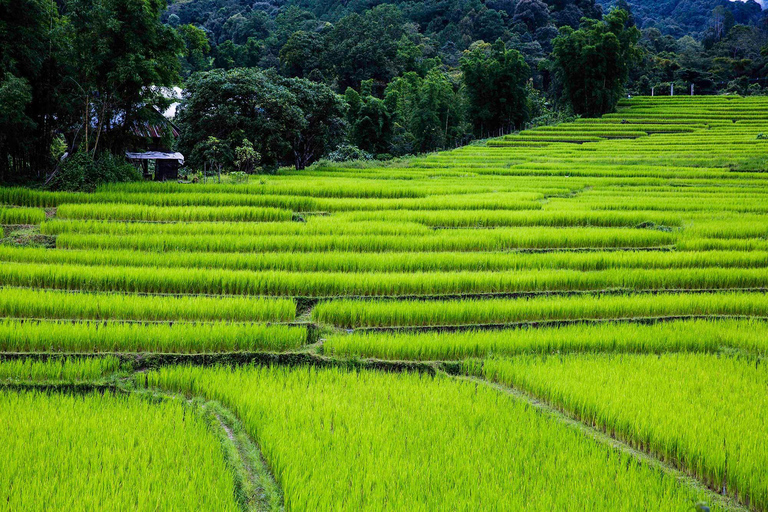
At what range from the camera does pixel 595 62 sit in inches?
1638

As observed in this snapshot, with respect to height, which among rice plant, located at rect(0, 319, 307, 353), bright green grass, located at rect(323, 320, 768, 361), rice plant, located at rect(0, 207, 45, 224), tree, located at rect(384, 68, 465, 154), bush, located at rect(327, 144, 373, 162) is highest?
tree, located at rect(384, 68, 465, 154)

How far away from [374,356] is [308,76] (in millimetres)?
50112

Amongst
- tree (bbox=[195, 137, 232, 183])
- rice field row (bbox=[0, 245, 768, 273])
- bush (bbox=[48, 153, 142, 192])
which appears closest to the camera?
rice field row (bbox=[0, 245, 768, 273])

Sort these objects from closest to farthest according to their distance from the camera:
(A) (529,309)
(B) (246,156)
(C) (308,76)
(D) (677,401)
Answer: (D) (677,401), (A) (529,309), (B) (246,156), (C) (308,76)

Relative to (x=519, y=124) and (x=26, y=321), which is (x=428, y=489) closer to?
(x=26, y=321)

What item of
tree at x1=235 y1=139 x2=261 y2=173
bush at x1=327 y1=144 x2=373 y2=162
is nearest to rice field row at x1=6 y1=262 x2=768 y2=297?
tree at x1=235 y1=139 x2=261 y2=173

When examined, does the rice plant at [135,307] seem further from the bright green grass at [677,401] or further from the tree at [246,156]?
the tree at [246,156]

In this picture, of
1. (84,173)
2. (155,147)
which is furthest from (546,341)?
(155,147)

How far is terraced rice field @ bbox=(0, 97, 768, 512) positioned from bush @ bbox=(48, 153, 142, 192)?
0.79 m

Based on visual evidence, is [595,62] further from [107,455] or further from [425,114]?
[107,455]

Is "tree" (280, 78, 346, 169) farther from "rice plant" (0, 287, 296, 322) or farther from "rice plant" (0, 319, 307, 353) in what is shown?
"rice plant" (0, 319, 307, 353)

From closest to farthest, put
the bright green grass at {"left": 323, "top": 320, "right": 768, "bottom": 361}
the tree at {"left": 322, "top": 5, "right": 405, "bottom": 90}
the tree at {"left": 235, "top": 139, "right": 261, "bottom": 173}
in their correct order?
1. the bright green grass at {"left": 323, "top": 320, "right": 768, "bottom": 361}
2. the tree at {"left": 235, "top": 139, "right": 261, "bottom": 173}
3. the tree at {"left": 322, "top": 5, "right": 405, "bottom": 90}

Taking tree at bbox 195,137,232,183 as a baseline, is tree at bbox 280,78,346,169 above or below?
above

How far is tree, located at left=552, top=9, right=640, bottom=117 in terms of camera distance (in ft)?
136
